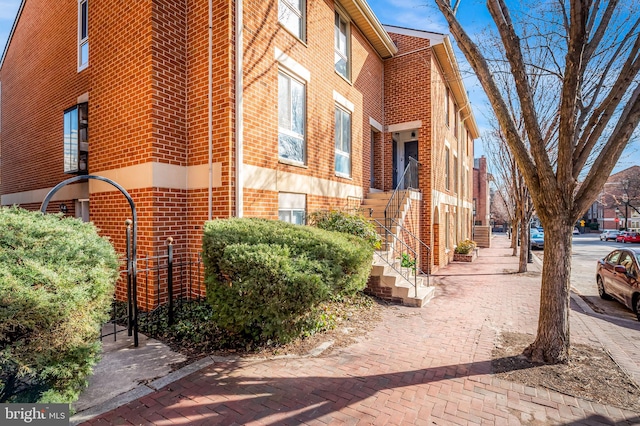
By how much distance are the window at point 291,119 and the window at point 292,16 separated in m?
1.20

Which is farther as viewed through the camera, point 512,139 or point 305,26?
point 305,26

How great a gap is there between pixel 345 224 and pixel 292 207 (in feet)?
4.18

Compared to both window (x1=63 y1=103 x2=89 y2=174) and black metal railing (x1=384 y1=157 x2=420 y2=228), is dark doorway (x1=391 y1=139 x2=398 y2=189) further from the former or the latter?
window (x1=63 y1=103 x2=89 y2=174)

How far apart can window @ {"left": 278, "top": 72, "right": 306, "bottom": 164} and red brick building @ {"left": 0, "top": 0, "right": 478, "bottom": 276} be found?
1.4 inches

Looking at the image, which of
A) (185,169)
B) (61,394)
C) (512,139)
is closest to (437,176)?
(512,139)

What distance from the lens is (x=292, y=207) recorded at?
7.54 metres

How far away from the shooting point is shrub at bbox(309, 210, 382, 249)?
24.2 feet

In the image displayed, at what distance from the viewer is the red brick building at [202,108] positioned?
594 cm

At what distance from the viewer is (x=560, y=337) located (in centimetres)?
439

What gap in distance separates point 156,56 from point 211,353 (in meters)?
5.11

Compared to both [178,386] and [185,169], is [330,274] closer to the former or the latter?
[178,386]

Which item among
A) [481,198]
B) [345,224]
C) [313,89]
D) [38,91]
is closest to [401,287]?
[345,224]

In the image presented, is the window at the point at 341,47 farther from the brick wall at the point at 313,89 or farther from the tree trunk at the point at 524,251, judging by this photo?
the tree trunk at the point at 524,251

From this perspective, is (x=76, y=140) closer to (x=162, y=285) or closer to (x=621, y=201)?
(x=162, y=285)
